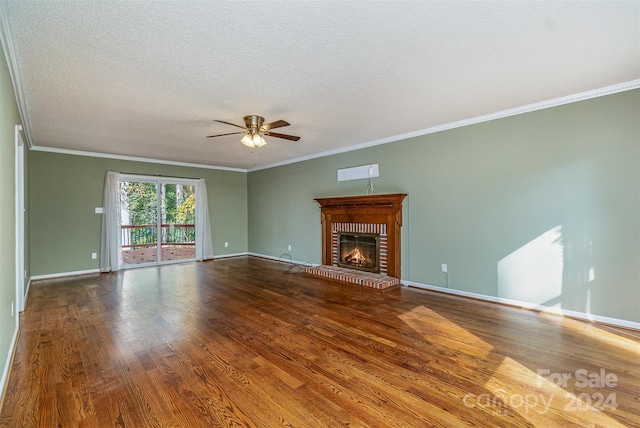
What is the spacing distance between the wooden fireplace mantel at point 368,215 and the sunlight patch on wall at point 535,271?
1.58 meters

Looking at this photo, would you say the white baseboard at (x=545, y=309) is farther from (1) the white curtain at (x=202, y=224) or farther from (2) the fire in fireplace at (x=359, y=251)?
(1) the white curtain at (x=202, y=224)

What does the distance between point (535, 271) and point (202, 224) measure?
6.97 meters

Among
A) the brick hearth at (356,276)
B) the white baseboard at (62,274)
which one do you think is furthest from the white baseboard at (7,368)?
the brick hearth at (356,276)

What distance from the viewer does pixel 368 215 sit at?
5.30 m

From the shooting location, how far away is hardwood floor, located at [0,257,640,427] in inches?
69.3

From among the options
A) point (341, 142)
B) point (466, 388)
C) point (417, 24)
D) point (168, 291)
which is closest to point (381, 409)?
point (466, 388)

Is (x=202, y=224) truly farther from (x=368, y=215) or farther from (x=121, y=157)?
(x=368, y=215)

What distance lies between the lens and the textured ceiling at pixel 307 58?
190 centimetres

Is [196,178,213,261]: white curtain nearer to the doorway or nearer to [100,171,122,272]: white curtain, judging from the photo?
the doorway

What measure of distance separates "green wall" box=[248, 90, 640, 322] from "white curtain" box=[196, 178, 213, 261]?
4.62 metres

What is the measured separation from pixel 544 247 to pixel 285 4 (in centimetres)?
379

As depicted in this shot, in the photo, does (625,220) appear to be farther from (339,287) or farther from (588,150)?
(339,287)

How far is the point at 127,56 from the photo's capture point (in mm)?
2389

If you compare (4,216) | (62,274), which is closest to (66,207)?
(62,274)
